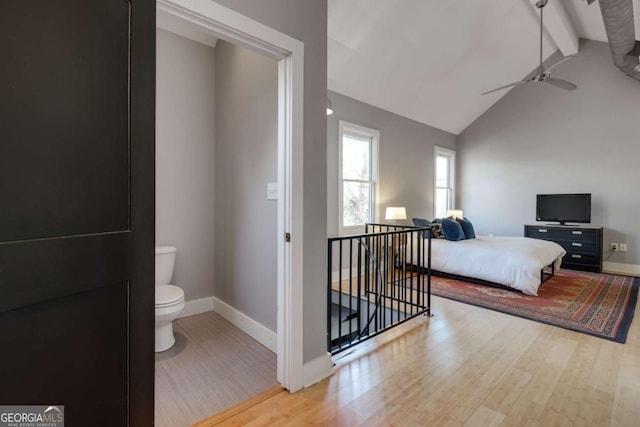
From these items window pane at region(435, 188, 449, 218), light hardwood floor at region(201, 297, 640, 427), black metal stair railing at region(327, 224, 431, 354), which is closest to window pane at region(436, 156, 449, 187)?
window pane at region(435, 188, 449, 218)

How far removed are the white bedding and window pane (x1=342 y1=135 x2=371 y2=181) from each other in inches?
58.7

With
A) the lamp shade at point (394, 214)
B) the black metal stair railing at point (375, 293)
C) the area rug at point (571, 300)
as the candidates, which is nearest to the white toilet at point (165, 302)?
the black metal stair railing at point (375, 293)

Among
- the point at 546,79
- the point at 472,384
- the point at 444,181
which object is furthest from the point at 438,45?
the point at 472,384

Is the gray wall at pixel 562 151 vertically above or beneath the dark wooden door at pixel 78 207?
above

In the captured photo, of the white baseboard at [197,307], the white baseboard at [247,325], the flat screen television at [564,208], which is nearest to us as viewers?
the white baseboard at [247,325]

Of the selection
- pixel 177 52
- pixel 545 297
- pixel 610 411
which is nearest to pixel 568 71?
pixel 545 297

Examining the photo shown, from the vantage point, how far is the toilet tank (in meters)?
2.52

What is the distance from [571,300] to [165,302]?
4048 millimetres

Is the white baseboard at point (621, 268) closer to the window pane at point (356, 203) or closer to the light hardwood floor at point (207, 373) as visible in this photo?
the window pane at point (356, 203)

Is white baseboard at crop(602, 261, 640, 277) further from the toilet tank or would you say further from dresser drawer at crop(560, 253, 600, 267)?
the toilet tank

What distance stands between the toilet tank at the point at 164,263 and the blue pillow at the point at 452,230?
11.5ft

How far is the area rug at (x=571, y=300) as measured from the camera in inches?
108

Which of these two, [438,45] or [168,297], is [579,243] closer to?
[438,45]

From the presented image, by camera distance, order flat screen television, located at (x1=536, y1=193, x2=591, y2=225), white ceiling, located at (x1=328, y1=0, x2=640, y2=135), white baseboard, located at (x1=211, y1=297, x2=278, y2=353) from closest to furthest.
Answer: white baseboard, located at (x1=211, y1=297, x2=278, y2=353) < white ceiling, located at (x1=328, y1=0, x2=640, y2=135) < flat screen television, located at (x1=536, y1=193, x2=591, y2=225)
